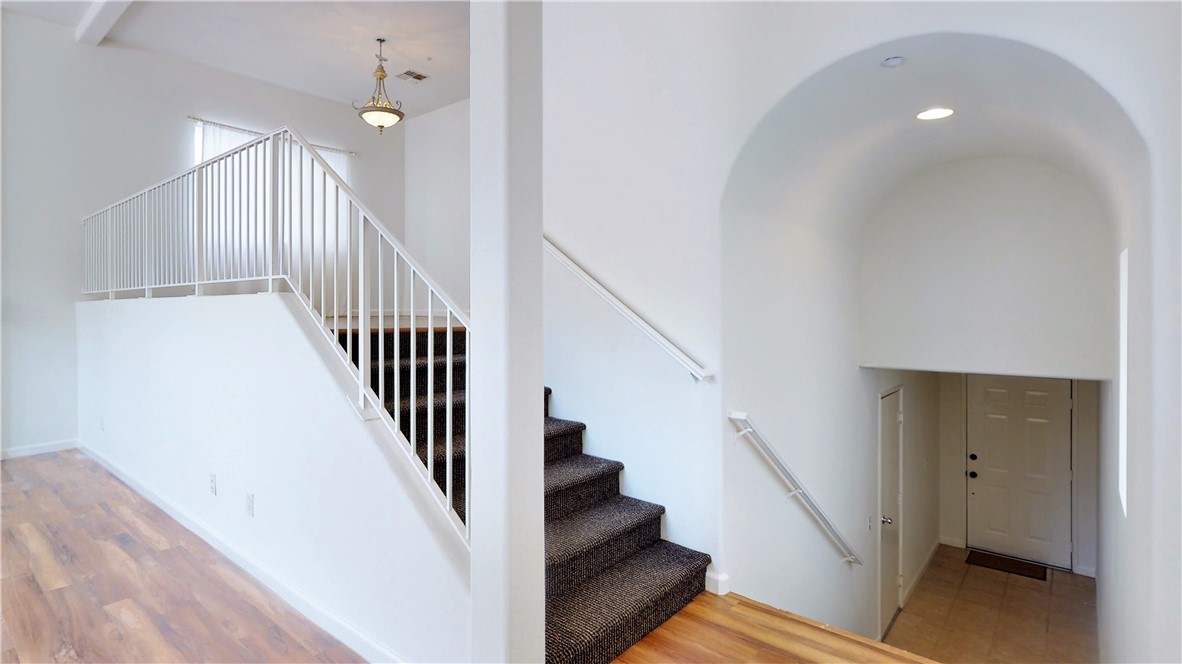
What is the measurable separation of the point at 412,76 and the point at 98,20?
255cm

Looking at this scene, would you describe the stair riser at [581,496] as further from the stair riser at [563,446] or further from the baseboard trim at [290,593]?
the baseboard trim at [290,593]

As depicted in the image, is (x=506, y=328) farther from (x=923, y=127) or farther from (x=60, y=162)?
(x=60, y=162)

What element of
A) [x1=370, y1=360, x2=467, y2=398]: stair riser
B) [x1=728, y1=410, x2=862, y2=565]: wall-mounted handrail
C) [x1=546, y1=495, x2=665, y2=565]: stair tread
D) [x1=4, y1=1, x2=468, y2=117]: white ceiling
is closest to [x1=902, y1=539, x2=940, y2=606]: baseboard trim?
[x1=728, y1=410, x2=862, y2=565]: wall-mounted handrail

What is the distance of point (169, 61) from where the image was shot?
5.52m

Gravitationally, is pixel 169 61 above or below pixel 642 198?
A: above

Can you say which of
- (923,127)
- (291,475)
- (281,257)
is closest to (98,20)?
(281,257)

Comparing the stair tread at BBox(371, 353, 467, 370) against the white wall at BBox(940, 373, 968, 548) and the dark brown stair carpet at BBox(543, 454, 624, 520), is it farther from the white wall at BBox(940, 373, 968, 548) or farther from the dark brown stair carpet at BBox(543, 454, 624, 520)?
the white wall at BBox(940, 373, 968, 548)

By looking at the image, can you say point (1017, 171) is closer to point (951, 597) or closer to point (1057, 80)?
point (1057, 80)

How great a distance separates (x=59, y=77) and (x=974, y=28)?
22.6 ft

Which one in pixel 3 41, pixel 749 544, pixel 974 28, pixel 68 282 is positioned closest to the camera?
pixel 974 28

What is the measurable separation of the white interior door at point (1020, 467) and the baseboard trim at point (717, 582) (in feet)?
15.4

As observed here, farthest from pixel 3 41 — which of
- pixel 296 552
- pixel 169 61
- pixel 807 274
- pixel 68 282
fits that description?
pixel 807 274

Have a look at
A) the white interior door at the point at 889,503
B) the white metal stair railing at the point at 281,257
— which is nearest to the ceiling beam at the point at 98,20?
the white metal stair railing at the point at 281,257

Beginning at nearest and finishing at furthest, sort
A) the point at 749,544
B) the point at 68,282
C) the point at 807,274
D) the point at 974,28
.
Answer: the point at 974,28 < the point at 749,544 < the point at 807,274 < the point at 68,282
